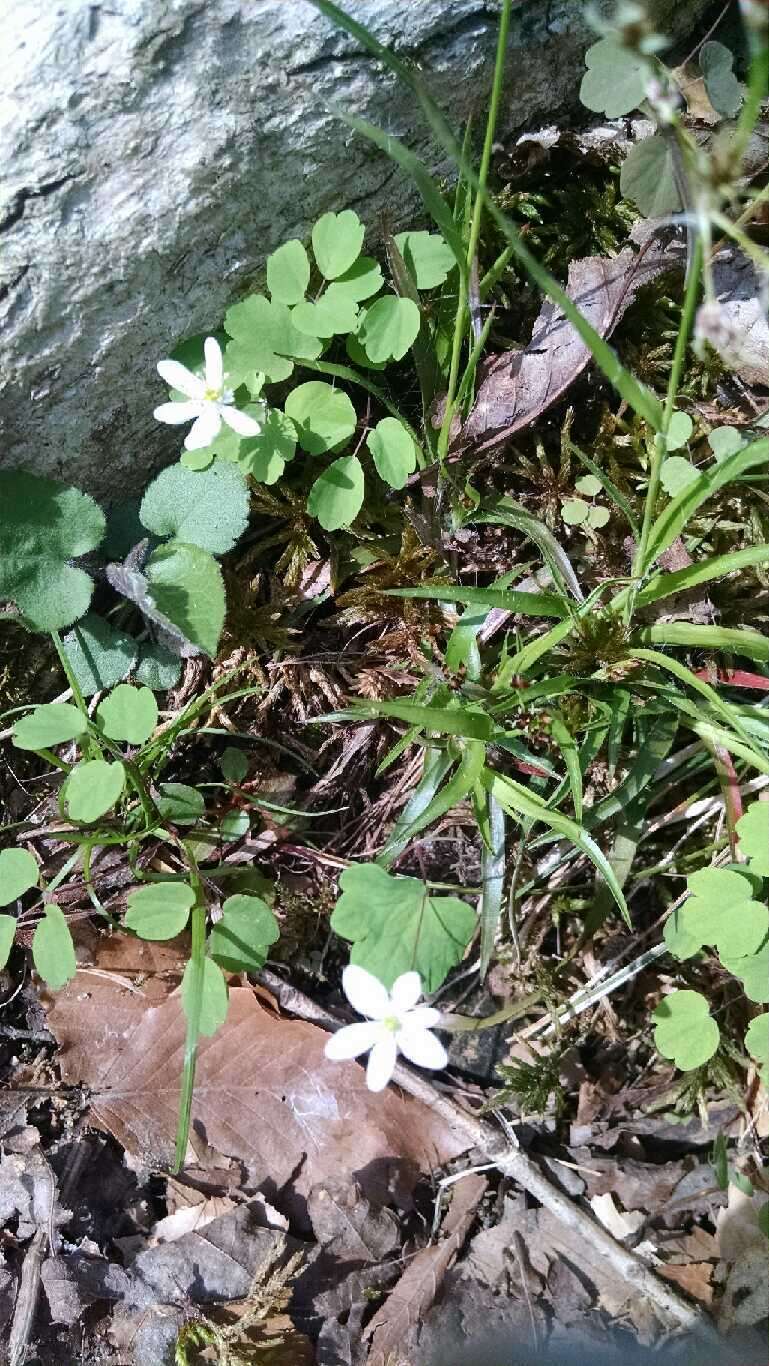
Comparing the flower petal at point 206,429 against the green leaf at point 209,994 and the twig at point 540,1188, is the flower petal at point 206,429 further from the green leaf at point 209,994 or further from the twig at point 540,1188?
the twig at point 540,1188

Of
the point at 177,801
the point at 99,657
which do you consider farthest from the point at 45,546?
the point at 177,801

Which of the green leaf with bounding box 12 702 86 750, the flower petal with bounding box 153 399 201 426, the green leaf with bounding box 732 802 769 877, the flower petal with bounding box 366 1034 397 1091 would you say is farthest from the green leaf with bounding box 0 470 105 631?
the green leaf with bounding box 732 802 769 877

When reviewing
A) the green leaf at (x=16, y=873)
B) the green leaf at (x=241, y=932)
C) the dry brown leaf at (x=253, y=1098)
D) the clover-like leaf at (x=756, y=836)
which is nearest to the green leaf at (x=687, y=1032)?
the clover-like leaf at (x=756, y=836)

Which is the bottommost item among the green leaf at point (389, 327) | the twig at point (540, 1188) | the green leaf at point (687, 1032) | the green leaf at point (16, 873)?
the twig at point (540, 1188)

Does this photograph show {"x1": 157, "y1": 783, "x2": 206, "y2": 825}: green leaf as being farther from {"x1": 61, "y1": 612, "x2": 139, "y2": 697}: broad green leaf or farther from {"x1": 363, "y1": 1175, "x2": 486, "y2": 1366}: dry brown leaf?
{"x1": 363, "y1": 1175, "x2": 486, "y2": 1366}: dry brown leaf

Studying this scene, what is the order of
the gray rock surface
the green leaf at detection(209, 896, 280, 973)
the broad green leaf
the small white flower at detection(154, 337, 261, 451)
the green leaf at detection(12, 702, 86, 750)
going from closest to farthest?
the gray rock surface < the small white flower at detection(154, 337, 261, 451) < the green leaf at detection(12, 702, 86, 750) < the green leaf at detection(209, 896, 280, 973) < the broad green leaf

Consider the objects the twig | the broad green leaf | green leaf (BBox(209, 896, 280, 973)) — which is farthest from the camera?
the twig
